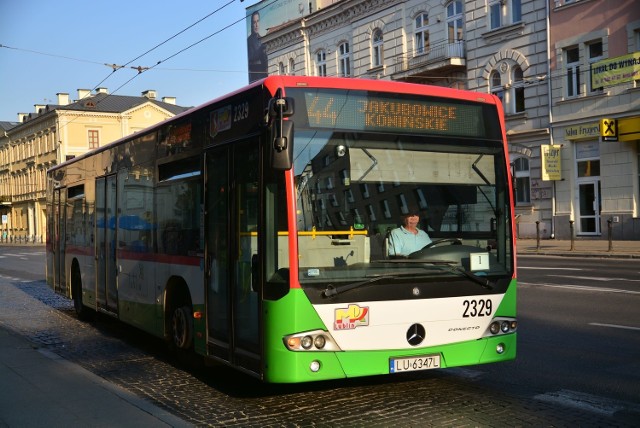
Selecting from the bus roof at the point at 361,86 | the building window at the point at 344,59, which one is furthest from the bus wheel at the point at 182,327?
the building window at the point at 344,59

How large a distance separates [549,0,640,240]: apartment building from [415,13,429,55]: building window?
24.9ft

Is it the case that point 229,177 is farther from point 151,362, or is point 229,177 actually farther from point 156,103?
point 156,103

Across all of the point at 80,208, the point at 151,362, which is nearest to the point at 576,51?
the point at 80,208

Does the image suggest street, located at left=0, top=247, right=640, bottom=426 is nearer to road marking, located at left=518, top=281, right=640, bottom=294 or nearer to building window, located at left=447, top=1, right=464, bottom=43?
road marking, located at left=518, top=281, right=640, bottom=294

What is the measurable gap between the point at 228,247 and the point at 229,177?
657 millimetres

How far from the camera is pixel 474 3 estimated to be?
34031mm

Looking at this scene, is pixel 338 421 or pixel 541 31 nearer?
pixel 338 421

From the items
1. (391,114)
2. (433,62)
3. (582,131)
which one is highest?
(433,62)

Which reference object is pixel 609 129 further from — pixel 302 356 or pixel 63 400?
pixel 63 400

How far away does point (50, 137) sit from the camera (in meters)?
80.8

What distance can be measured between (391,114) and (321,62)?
129 feet

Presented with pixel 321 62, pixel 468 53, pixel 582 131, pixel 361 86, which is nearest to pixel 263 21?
pixel 321 62

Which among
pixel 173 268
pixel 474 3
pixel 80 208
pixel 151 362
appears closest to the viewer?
pixel 173 268

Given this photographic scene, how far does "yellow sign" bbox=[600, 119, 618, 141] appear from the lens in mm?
27469
